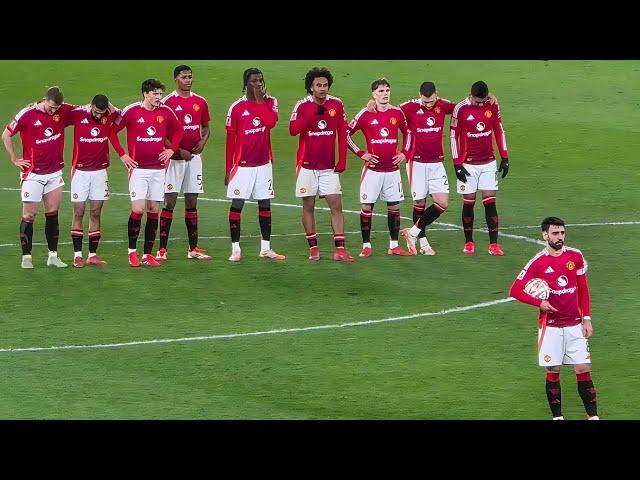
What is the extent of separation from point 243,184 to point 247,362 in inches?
202

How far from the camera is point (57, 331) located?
18.1 metres

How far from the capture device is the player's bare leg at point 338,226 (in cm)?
2145

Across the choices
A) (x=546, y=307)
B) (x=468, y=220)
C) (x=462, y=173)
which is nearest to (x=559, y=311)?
(x=546, y=307)

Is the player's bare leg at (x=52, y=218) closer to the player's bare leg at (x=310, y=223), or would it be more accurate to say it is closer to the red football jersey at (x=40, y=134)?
the red football jersey at (x=40, y=134)

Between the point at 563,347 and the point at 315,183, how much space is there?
23.7 feet

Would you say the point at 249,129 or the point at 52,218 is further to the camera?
the point at 249,129

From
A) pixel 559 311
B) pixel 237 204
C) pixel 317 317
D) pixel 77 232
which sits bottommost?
pixel 317 317

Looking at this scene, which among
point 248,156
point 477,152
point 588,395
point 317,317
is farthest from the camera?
point 477,152

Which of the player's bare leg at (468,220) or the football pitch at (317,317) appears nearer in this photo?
the football pitch at (317,317)

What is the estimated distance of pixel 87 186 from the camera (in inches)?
835

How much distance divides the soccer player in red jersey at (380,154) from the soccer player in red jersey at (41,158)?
12.9 feet

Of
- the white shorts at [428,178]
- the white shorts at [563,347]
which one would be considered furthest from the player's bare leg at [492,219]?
the white shorts at [563,347]

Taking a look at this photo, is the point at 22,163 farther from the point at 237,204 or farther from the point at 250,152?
the point at 250,152

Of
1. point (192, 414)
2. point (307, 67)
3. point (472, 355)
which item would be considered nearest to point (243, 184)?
point (472, 355)
